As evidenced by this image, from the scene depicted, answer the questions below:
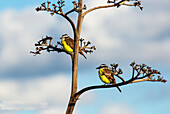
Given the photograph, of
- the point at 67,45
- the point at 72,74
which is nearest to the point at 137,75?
the point at 72,74

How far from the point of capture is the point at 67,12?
34.1 feet

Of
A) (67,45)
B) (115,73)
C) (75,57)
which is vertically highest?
(67,45)

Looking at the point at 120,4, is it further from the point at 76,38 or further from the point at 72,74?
the point at 72,74

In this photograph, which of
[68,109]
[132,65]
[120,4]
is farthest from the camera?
[120,4]

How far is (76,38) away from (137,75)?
2.33 meters

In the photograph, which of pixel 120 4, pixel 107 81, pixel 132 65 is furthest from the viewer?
pixel 107 81

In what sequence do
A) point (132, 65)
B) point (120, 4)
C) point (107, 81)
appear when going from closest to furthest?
point (132, 65), point (120, 4), point (107, 81)

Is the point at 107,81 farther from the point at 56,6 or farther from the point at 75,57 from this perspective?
the point at 56,6

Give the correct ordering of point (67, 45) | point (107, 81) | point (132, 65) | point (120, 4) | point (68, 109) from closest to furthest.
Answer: point (132, 65) → point (68, 109) → point (120, 4) → point (107, 81) → point (67, 45)

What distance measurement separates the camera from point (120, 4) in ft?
35.6

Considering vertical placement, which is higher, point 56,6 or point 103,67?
point 56,6

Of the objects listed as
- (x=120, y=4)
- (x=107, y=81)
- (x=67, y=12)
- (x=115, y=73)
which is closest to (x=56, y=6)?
(x=67, y=12)

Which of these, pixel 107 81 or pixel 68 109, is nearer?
pixel 68 109

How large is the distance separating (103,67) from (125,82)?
3.18 metres
